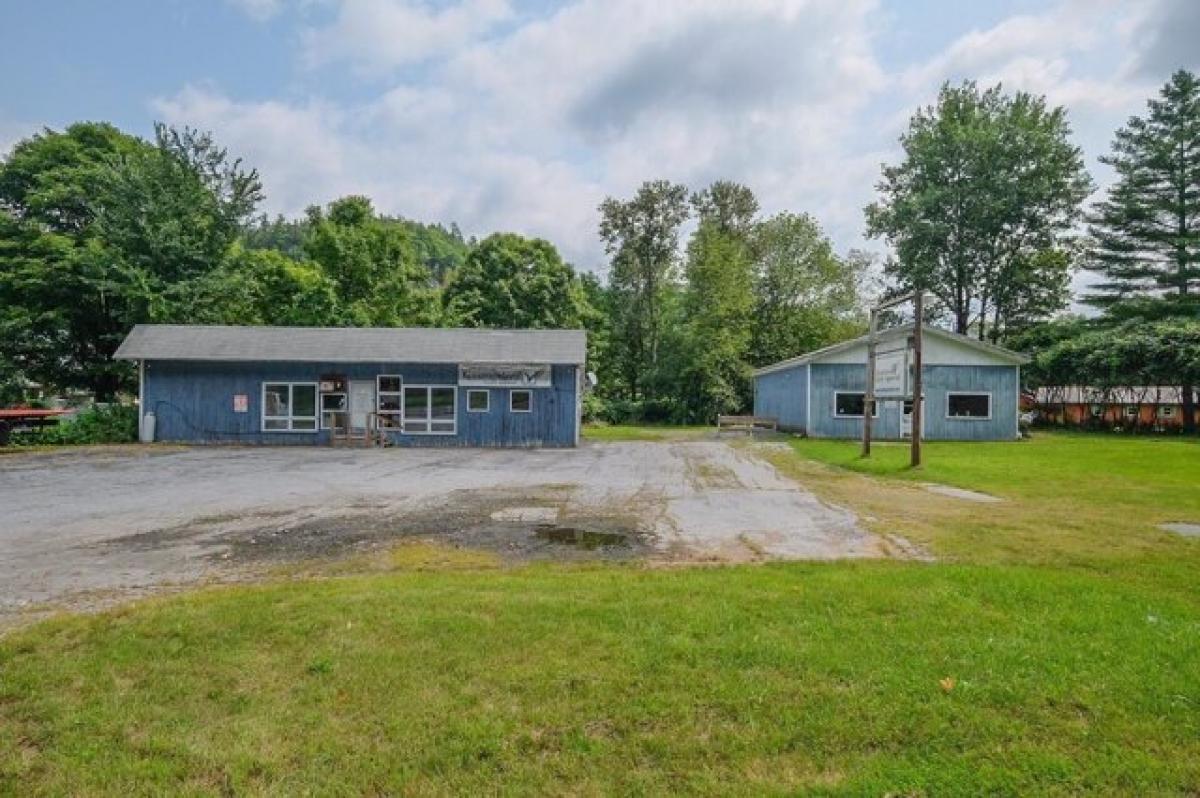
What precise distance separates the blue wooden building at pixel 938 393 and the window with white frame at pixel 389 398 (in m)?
14.8

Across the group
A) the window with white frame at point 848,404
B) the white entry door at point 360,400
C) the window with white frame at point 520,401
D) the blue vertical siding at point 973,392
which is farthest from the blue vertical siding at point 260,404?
the blue vertical siding at point 973,392

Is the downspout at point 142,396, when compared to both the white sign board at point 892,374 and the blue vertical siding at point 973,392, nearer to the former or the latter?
the white sign board at point 892,374

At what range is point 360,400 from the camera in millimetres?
21219

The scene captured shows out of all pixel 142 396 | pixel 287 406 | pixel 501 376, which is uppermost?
pixel 501 376

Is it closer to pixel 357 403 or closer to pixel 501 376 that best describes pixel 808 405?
pixel 501 376

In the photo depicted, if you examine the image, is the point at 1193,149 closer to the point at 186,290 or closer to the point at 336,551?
the point at 336,551

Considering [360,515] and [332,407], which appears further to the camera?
[332,407]

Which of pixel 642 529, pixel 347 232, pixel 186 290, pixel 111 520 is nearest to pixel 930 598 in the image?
pixel 642 529

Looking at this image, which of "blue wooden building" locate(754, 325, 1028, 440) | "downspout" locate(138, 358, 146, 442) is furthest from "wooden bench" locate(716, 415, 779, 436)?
"downspout" locate(138, 358, 146, 442)

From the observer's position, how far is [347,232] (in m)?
33.9

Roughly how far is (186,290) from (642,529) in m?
23.6

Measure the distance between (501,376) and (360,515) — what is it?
41.0 ft

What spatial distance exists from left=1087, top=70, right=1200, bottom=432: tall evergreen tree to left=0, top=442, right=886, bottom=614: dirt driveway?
99.9ft

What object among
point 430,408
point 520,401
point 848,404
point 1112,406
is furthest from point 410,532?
point 1112,406
